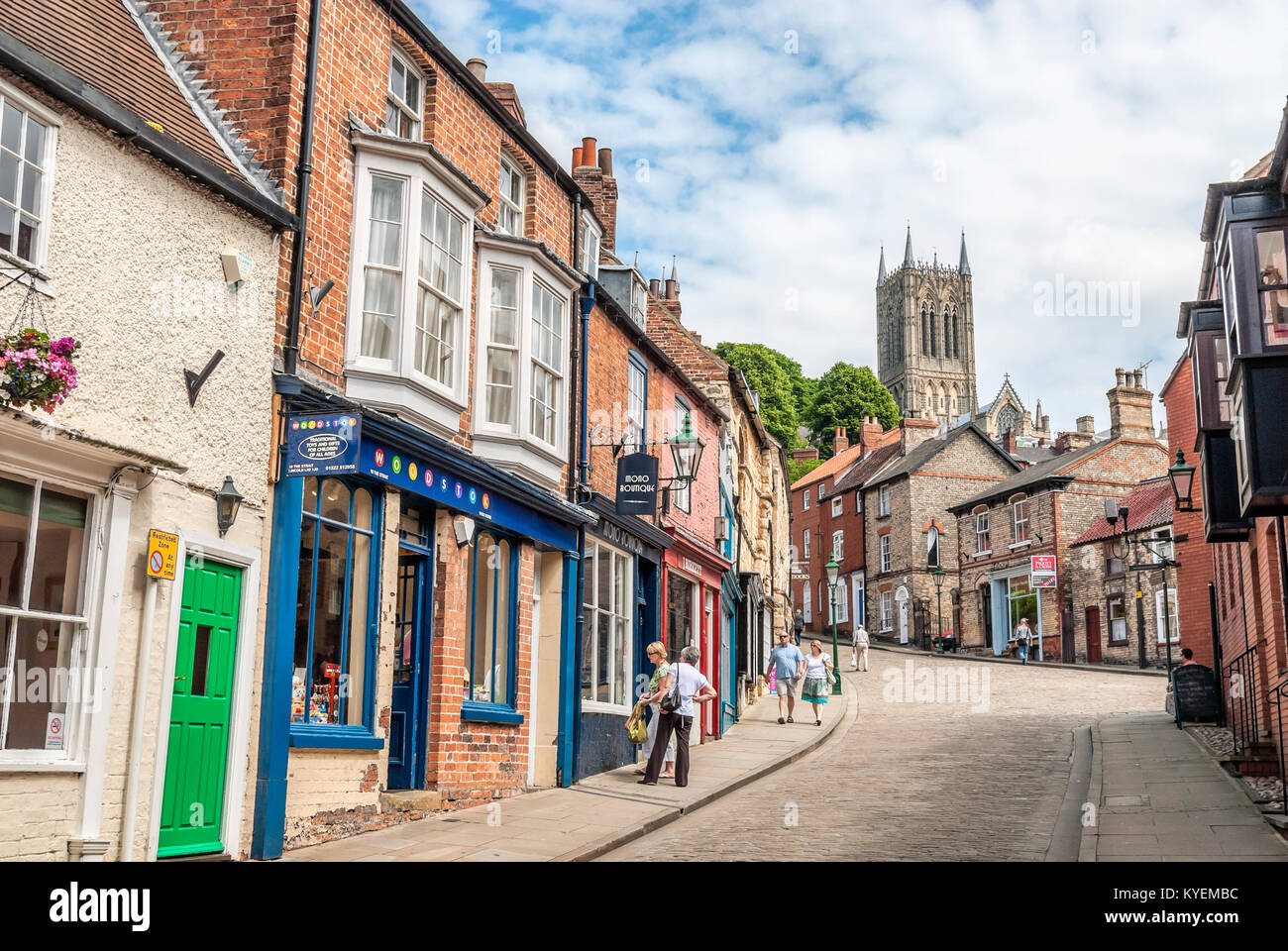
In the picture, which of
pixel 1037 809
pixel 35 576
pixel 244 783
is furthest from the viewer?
pixel 1037 809

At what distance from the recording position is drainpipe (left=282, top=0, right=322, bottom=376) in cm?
970

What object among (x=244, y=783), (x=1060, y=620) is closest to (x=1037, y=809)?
(x=244, y=783)

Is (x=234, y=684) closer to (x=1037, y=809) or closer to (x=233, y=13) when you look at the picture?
(x=233, y=13)

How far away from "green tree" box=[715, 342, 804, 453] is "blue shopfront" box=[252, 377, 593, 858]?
5691 cm

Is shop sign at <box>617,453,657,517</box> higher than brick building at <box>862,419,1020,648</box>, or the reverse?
brick building at <box>862,419,1020,648</box>

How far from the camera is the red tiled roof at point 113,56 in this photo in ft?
27.0

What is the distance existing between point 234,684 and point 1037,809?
862 centimetres

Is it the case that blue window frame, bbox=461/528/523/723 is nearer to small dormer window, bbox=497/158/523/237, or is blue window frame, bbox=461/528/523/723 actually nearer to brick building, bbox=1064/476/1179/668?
small dormer window, bbox=497/158/523/237

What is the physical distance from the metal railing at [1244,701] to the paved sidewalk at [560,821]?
6.27 m

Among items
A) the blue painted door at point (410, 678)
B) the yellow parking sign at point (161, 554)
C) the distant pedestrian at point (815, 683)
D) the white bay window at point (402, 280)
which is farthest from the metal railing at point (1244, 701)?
the yellow parking sign at point (161, 554)

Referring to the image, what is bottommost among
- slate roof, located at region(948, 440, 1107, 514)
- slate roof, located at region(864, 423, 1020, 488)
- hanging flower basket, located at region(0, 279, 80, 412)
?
hanging flower basket, located at region(0, 279, 80, 412)

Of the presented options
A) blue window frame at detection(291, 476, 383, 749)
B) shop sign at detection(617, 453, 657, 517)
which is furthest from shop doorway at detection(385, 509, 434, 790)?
shop sign at detection(617, 453, 657, 517)

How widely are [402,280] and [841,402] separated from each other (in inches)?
2851
